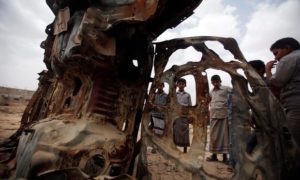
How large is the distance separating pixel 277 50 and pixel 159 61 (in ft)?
4.49

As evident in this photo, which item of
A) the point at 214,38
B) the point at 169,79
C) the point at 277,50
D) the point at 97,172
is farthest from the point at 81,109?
the point at 277,50

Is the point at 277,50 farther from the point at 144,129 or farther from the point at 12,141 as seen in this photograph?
the point at 12,141

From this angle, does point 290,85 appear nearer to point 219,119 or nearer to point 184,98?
point 219,119

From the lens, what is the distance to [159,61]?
2.62 meters

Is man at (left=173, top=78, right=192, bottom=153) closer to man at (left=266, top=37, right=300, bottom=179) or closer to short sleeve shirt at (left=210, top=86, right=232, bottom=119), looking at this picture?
short sleeve shirt at (left=210, top=86, right=232, bottom=119)

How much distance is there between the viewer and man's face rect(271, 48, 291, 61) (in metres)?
2.61

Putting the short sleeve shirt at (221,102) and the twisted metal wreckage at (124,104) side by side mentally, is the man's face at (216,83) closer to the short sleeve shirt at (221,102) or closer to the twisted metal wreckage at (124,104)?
the short sleeve shirt at (221,102)

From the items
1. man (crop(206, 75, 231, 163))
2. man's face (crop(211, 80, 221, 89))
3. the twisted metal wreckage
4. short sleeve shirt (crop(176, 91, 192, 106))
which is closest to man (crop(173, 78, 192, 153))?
short sleeve shirt (crop(176, 91, 192, 106))

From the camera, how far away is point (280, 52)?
2641mm

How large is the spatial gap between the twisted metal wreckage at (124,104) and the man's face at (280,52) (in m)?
0.67

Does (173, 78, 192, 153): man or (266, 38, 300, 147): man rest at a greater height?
(266, 38, 300, 147): man

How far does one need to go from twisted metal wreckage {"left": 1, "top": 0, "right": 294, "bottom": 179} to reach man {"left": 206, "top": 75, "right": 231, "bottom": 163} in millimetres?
2613

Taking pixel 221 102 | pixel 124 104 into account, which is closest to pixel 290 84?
pixel 124 104

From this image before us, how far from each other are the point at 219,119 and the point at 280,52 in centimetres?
266
